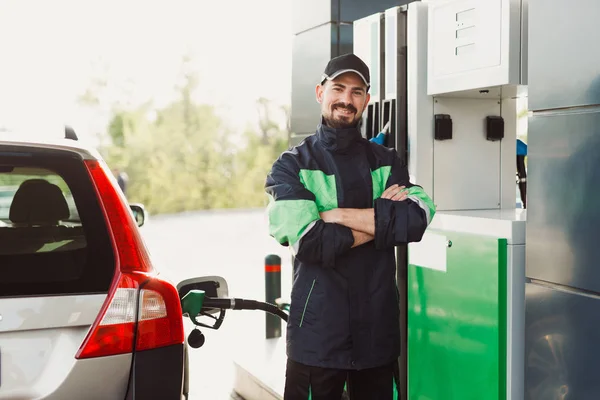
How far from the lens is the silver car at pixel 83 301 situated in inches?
97.3

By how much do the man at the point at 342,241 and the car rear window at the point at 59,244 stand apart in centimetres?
78

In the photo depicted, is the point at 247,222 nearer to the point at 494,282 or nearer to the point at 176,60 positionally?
the point at 176,60

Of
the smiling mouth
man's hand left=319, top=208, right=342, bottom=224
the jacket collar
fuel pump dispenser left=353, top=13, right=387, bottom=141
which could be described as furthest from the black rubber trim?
fuel pump dispenser left=353, top=13, right=387, bottom=141

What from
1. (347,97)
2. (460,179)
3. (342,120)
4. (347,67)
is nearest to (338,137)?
(342,120)

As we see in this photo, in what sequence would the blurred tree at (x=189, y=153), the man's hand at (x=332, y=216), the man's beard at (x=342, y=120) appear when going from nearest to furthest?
the man's hand at (x=332, y=216), the man's beard at (x=342, y=120), the blurred tree at (x=189, y=153)

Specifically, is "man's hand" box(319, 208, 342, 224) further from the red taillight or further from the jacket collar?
the red taillight

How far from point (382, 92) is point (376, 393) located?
7.06 ft

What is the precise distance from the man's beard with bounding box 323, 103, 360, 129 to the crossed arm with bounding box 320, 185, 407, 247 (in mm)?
350

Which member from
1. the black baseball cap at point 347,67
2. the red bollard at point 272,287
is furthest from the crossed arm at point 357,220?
the red bollard at point 272,287

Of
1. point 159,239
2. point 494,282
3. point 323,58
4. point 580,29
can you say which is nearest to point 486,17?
point 580,29

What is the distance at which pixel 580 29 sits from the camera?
3.24 metres

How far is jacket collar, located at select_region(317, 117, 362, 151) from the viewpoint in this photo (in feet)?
10.7

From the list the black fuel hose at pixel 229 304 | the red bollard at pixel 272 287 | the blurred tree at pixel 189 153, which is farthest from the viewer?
the blurred tree at pixel 189 153

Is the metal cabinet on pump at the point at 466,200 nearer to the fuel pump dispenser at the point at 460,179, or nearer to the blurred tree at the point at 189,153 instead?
Answer: the fuel pump dispenser at the point at 460,179
